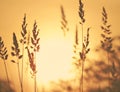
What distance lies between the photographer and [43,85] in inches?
74.4

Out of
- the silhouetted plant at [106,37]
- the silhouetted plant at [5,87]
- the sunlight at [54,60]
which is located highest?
the silhouetted plant at [106,37]

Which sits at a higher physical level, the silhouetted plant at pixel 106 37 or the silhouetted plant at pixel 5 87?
the silhouetted plant at pixel 106 37

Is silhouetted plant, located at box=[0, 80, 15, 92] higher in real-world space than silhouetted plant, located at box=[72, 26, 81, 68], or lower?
lower

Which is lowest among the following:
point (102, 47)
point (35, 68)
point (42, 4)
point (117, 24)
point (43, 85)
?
point (43, 85)

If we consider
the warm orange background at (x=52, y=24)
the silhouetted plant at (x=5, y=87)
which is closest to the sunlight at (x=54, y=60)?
the warm orange background at (x=52, y=24)

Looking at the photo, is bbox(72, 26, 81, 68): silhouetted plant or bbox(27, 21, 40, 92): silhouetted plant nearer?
bbox(27, 21, 40, 92): silhouetted plant

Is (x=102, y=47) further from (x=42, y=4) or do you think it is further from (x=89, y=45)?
(x=42, y=4)

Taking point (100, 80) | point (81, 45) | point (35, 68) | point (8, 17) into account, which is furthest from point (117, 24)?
point (8, 17)

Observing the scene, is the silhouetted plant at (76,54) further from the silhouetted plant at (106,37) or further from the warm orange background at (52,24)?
the silhouetted plant at (106,37)

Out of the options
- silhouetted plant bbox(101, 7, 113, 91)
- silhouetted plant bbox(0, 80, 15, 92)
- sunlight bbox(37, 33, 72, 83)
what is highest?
silhouetted plant bbox(101, 7, 113, 91)

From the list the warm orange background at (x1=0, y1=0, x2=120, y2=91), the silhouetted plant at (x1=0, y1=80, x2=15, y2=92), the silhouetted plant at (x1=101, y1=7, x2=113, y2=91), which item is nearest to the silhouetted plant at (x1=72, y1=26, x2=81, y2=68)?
the warm orange background at (x1=0, y1=0, x2=120, y2=91)

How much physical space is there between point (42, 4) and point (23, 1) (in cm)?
14

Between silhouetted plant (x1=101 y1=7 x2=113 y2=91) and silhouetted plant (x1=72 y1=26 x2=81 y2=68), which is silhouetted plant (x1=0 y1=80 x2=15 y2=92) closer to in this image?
silhouetted plant (x1=72 y1=26 x2=81 y2=68)

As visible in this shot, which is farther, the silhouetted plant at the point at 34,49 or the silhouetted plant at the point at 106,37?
the silhouetted plant at the point at 106,37
